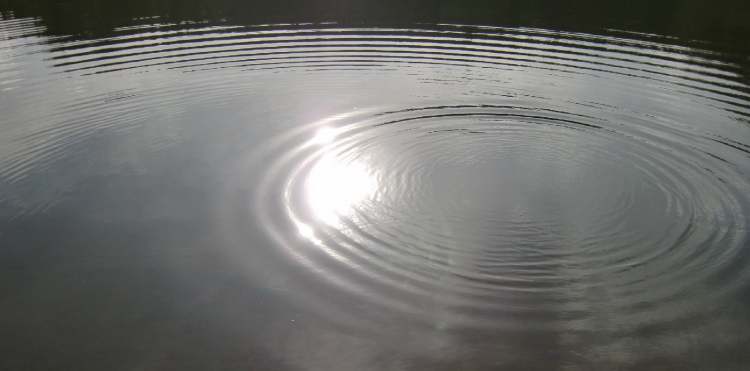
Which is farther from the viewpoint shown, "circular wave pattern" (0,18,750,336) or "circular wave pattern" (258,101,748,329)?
"circular wave pattern" (0,18,750,336)

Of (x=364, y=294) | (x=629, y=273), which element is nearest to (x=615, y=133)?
(x=629, y=273)

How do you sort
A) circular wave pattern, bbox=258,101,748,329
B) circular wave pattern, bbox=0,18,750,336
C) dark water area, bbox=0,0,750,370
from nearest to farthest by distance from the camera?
dark water area, bbox=0,0,750,370, circular wave pattern, bbox=258,101,748,329, circular wave pattern, bbox=0,18,750,336

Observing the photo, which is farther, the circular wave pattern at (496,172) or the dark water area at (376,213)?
the circular wave pattern at (496,172)

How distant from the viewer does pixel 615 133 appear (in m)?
16.9

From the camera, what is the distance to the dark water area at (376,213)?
9.29 meters

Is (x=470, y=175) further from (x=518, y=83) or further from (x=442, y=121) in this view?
(x=518, y=83)

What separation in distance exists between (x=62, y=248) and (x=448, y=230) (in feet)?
29.0

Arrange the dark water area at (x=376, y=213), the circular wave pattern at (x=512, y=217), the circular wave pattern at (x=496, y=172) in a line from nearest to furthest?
the dark water area at (x=376, y=213)
the circular wave pattern at (x=512, y=217)
the circular wave pattern at (x=496, y=172)

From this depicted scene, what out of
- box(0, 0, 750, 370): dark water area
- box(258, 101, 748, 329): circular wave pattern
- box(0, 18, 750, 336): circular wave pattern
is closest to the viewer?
box(0, 0, 750, 370): dark water area

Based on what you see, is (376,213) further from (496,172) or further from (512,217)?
(496,172)

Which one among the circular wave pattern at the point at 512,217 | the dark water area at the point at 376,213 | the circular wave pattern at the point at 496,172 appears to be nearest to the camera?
the dark water area at the point at 376,213

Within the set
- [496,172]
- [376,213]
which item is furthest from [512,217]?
[376,213]

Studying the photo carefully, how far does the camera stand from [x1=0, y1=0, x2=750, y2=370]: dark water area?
30.5ft

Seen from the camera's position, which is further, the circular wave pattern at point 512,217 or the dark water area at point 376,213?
the circular wave pattern at point 512,217
